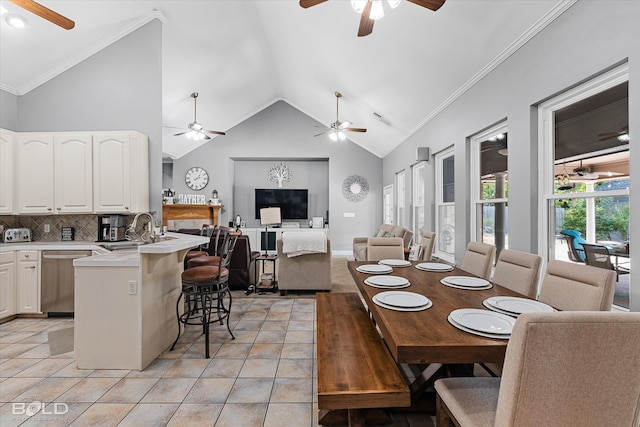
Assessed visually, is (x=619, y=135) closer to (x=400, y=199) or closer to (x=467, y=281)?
(x=467, y=281)

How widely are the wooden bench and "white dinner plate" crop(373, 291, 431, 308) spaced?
0.91 ft

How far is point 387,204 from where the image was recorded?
7.45 metres

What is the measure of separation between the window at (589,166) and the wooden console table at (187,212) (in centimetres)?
649

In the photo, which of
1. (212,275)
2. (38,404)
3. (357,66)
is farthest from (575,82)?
(38,404)

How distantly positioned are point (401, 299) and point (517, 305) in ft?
1.81

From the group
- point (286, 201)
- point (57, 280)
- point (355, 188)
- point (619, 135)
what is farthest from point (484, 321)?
point (286, 201)

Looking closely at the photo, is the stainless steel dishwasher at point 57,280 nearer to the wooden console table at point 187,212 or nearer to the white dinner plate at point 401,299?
the white dinner plate at point 401,299

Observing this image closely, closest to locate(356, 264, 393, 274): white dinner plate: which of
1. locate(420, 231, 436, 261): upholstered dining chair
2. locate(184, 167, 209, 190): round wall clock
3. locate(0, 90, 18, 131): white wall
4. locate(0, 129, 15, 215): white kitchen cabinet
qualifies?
locate(420, 231, 436, 261): upholstered dining chair

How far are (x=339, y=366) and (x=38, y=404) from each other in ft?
6.50

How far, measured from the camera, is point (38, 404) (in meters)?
1.80

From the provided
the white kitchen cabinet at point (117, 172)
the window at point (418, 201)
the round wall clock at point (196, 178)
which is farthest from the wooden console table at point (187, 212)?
the window at point (418, 201)

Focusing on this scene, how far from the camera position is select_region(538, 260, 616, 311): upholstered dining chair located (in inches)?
52.2

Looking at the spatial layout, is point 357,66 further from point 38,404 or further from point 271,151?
point 38,404

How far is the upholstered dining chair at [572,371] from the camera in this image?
79 centimetres
